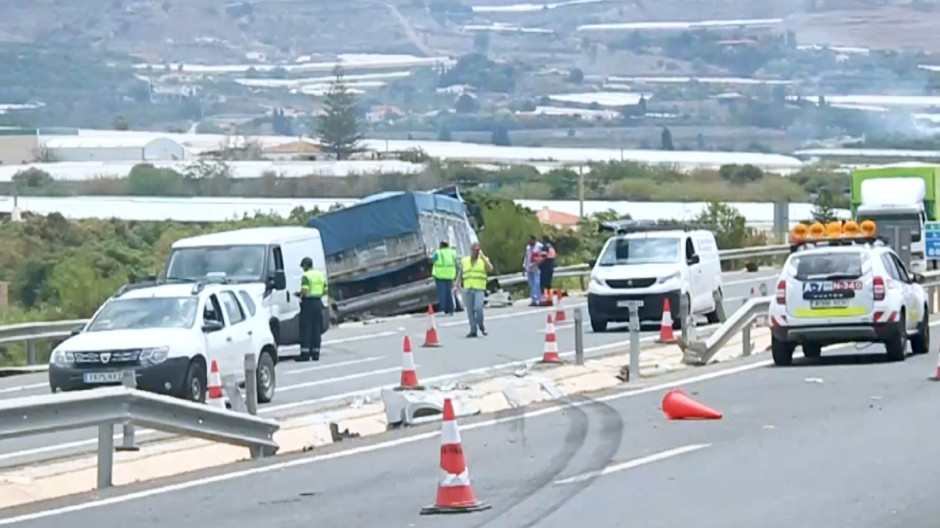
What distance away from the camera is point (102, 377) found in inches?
792

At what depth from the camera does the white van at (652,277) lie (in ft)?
108

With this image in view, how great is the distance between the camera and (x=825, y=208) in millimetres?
58875

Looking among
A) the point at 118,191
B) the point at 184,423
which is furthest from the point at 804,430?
the point at 118,191

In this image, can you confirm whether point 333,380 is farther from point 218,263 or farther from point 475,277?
point 475,277

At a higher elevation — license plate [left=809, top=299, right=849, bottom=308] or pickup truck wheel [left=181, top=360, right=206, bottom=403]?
license plate [left=809, top=299, right=849, bottom=308]

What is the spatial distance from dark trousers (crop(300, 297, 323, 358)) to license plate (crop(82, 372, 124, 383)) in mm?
8458

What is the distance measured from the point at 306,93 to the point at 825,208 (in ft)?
307

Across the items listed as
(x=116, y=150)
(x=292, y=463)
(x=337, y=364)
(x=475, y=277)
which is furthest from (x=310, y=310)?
(x=116, y=150)

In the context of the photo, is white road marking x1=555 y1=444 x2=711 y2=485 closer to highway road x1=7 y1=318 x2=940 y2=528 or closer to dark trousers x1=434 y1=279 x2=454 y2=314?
highway road x1=7 y1=318 x2=940 y2=528

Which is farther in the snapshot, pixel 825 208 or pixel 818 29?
pixel 818 29

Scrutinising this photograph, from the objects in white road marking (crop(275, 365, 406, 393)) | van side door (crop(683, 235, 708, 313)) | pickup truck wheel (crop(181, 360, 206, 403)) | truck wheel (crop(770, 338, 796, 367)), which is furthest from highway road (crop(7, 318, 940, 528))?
van side door (crop(683, 235, 708, 313))

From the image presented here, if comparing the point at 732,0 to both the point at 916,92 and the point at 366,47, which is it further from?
the point at 916,92

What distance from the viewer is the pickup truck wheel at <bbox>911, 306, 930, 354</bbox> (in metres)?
25.6

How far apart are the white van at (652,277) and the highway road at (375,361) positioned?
57 cm
